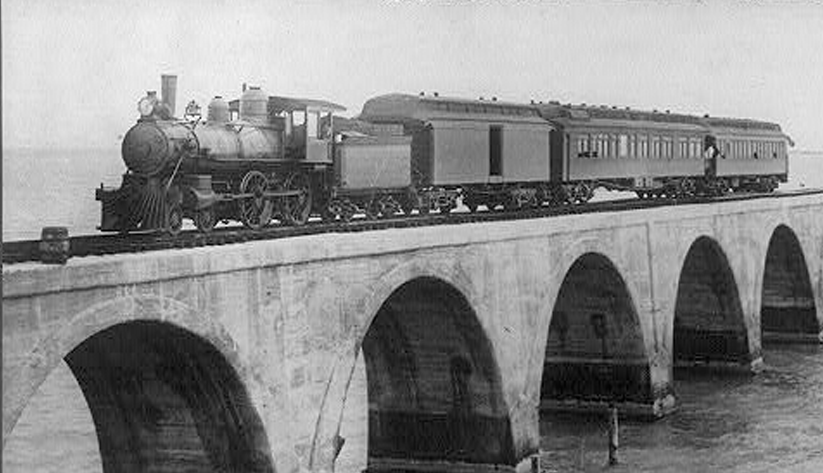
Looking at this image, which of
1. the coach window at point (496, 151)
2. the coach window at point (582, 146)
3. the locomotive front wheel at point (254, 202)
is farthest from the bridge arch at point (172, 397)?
the coach window at point (582, 146)

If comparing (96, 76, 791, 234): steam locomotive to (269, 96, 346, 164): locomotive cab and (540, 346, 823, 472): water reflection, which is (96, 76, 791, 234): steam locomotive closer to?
(269, 96, 346, 164): locomotive cab

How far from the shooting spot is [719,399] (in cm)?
3991

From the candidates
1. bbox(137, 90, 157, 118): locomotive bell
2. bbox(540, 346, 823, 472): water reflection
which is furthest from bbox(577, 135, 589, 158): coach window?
bbox(137, 90, 157, 118): locomotive bell

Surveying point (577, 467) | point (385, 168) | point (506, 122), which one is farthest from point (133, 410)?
point (506, 122)

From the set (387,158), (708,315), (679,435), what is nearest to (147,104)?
(387,158)

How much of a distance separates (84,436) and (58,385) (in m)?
12.4

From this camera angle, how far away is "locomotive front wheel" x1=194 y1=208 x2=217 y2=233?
21328 mm

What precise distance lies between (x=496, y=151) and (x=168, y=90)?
44.3 ft

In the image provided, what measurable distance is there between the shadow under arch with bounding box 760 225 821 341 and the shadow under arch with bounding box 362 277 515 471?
2805 centimetres

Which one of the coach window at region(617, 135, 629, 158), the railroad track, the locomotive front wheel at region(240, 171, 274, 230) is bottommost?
the railroad track

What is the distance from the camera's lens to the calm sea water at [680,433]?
1241 inches

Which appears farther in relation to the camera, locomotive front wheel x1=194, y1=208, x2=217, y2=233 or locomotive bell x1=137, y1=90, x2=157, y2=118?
locomotive front wheel x1=194, y1=208, x2=217, y2=233

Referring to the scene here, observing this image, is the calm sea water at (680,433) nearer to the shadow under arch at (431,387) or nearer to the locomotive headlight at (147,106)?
the shadow under arch at (431,387)

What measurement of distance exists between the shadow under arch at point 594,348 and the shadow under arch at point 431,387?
7.68 m
